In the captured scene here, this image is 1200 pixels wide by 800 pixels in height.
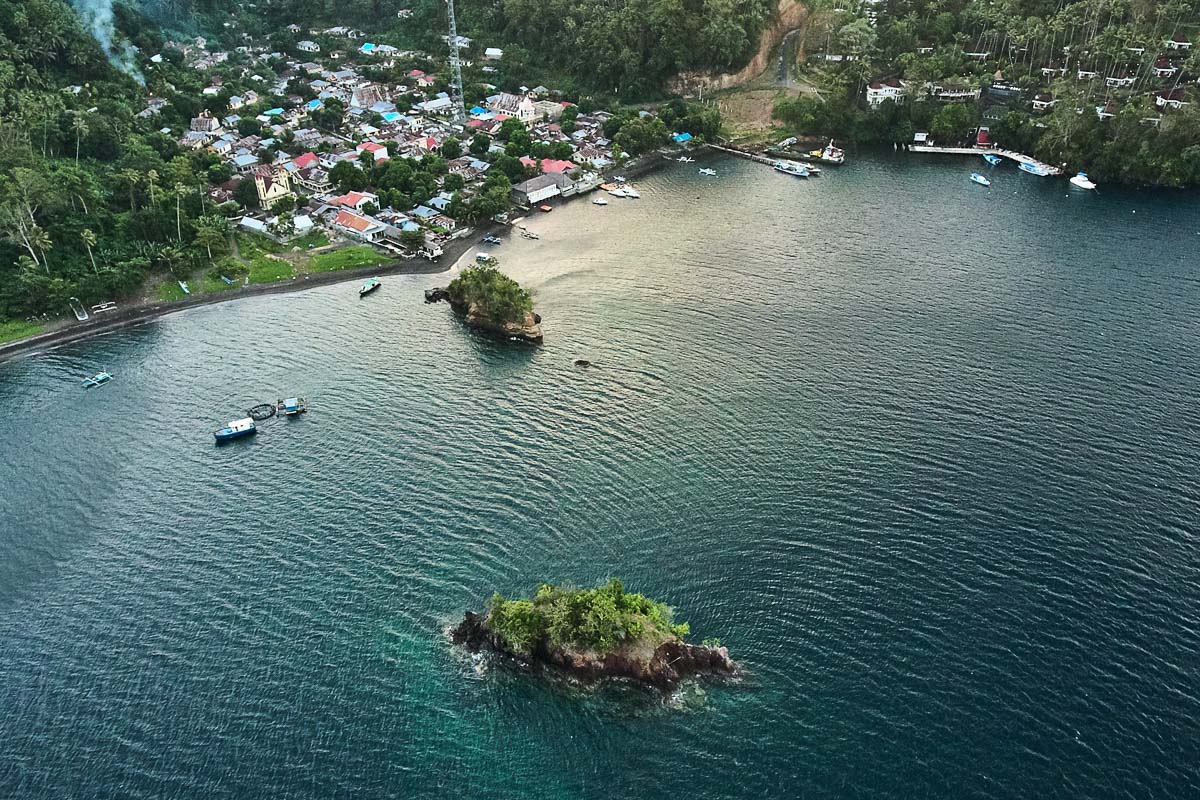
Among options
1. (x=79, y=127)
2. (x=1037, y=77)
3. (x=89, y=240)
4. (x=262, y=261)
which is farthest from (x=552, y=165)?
(x=1037, y=77)

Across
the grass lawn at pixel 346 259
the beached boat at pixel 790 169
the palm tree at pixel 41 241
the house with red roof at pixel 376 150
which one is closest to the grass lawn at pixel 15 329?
the palm tree at pixel 41 241

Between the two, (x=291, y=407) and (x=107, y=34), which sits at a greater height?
(x=107, y=34)

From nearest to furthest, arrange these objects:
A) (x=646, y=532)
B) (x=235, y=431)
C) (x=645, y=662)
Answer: (x=645, y=662), (x=646, y=532), (x=235, y=431)

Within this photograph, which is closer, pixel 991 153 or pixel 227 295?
pixel 227 295

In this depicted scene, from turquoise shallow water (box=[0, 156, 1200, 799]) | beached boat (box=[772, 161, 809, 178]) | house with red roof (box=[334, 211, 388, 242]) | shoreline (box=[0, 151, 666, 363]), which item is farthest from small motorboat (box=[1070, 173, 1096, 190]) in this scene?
house with red roof (box=[334, 211, 388, 242])

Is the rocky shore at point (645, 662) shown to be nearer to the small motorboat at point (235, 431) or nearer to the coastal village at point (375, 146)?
the small motorboat at point (235, 431)

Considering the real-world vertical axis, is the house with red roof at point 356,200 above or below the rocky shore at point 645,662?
above

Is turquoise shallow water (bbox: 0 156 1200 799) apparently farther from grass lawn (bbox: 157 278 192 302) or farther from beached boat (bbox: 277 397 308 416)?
grass lawn (bbox: 157 278 192 302)

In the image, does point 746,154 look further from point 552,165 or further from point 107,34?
point 107,34
